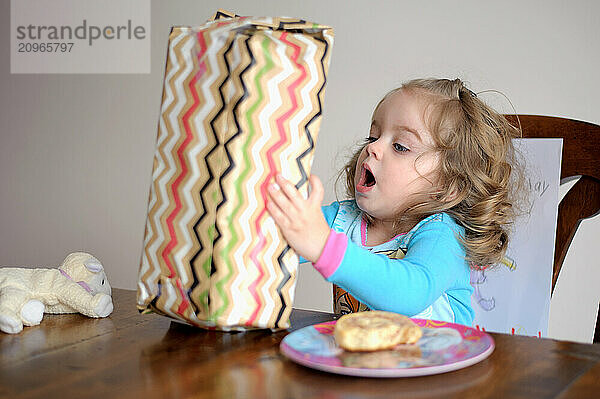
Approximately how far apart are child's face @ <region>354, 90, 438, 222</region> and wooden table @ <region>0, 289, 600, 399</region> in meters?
0.40

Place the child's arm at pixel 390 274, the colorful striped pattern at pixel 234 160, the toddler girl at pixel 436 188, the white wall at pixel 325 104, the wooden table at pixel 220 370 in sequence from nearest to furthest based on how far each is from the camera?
the wooden table at pixel 220 370 → the colorful striped pattern at pixel 234 160 → the child's arm at pixel 390 274 → the toddler girl at pixel 436 188 → the white wall at pixel 325 104

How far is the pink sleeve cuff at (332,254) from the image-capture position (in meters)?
0.74

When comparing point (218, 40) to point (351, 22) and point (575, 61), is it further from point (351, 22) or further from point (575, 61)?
point (351, 22)

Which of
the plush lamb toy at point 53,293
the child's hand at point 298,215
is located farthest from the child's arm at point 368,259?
the plush lamb toy at point 53,293

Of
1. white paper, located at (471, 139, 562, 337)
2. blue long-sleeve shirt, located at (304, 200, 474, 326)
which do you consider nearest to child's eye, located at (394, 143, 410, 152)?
blue long-sleeve shirt, located at (304, 200, 474, 326)

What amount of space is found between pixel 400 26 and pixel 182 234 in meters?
1.56

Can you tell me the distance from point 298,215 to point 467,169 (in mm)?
528

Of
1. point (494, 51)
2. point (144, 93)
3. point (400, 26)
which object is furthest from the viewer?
point (144, 93)

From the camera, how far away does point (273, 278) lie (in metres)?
0.67

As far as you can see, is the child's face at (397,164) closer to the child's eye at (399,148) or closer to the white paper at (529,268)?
the child's eye at (399,148)

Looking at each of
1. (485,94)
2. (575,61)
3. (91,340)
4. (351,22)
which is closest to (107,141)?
(351,22)

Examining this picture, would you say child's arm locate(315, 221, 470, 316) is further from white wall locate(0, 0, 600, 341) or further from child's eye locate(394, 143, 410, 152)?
white wall locate(0, 0, 600, 341)

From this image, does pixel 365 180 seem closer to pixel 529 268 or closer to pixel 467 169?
pixel 467 169

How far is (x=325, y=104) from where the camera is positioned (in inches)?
86.0
